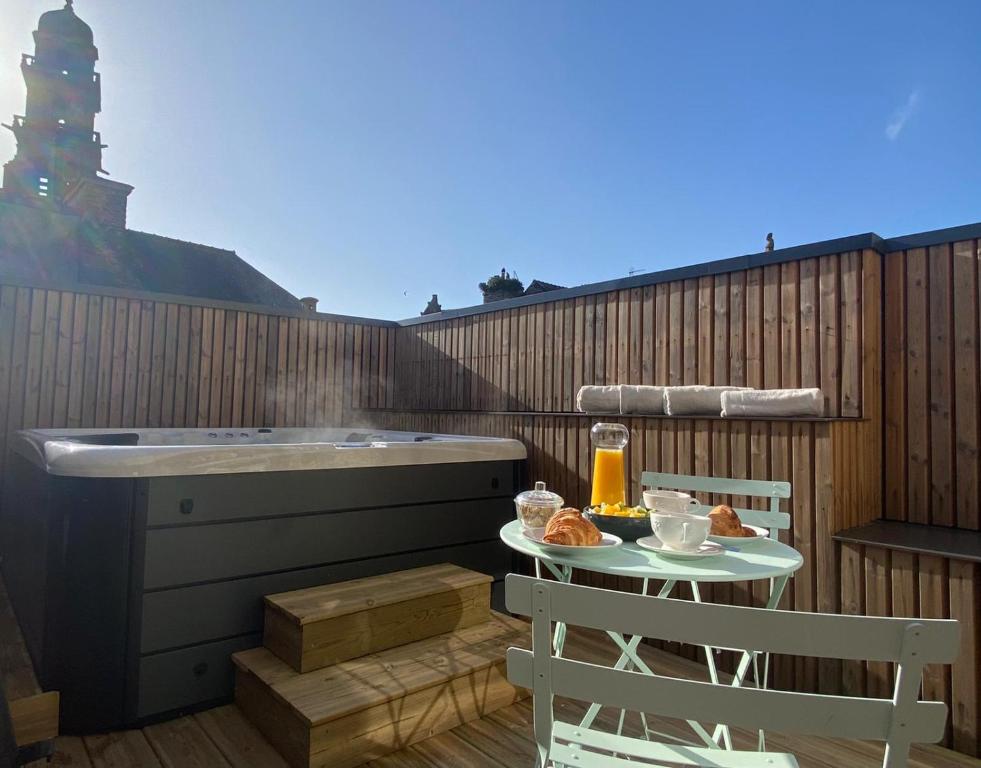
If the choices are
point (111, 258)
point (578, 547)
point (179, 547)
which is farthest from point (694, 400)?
point (111, 258)

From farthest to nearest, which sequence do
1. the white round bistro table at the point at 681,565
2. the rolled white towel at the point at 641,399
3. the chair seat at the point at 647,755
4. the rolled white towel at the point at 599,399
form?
1. the rolled white towel at the point at 599,399
2. the rolled white towel at the point at 641,399
3. the white round bistro table at the point at 681,565
4. the chair seat at the point at 647,755

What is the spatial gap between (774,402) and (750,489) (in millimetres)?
619

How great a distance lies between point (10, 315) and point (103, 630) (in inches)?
105

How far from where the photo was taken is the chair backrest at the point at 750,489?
1773mm

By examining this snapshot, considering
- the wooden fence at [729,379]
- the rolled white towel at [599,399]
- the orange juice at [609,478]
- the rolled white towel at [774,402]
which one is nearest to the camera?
the orange juice at [609,478]

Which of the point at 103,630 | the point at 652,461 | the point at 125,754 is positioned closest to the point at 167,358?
the point at 103,630

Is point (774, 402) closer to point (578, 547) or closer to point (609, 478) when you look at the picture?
point (609, 478)

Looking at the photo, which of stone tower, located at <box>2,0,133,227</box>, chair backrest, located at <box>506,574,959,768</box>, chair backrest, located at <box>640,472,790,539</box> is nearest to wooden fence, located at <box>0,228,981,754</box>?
chair backrest, located at <box>640,472,790,539</box>

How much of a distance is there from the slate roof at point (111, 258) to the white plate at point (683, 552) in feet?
25.1

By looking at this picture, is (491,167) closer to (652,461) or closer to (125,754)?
(652,461)

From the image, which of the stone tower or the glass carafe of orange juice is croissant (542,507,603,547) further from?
the stone tower

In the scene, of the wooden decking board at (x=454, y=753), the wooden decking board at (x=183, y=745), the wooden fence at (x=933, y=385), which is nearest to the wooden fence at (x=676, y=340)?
the wooden fence at (x=933, y=385)

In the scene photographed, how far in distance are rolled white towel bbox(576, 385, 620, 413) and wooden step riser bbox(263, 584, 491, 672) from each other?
1.16 metres

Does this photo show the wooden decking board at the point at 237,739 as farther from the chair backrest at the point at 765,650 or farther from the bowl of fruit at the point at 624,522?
the chair backrest at the point at 765,650
